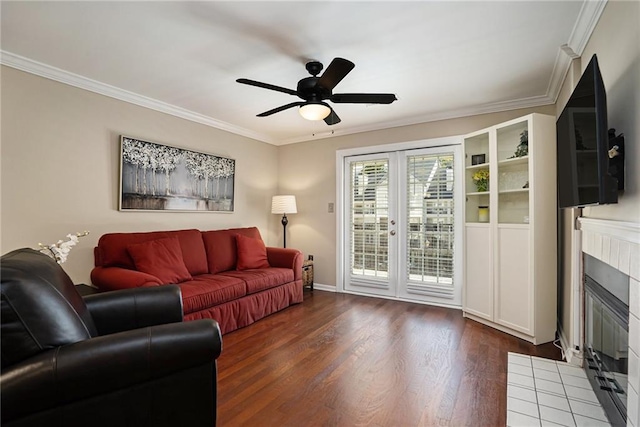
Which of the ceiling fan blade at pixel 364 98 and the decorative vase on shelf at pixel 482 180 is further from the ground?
the ceiling fan blade at pixel 364 98

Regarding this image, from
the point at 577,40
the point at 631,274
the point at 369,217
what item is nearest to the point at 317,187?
the point at 369,217

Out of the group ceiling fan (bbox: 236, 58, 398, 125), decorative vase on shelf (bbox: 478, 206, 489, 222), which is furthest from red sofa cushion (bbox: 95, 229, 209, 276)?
decorative vase on shelf (bbox: 478, 206, 489, 222)

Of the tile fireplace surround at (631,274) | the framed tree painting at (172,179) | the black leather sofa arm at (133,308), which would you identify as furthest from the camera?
the framed tree painting at (172,179)

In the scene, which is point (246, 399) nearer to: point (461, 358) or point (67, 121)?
point (461, 358)

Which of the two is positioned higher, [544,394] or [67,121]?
[67,121]

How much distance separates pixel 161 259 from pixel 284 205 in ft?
6.77

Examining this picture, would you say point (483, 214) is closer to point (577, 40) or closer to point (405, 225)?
point (405, 225)

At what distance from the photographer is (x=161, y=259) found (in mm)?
2953

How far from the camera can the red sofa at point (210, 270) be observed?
2771mm

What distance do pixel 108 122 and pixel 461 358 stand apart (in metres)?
3.92

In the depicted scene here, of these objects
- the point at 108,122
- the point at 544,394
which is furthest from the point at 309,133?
the point at 544,394

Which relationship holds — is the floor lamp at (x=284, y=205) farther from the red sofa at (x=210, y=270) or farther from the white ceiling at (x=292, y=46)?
the white ceiling at (x=292, y=46)

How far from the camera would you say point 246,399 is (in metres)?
1.93

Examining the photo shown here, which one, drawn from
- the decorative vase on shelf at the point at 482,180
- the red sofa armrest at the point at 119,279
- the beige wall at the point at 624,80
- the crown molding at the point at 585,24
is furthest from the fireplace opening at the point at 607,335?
the red sofa armrest at the point at 119,279
